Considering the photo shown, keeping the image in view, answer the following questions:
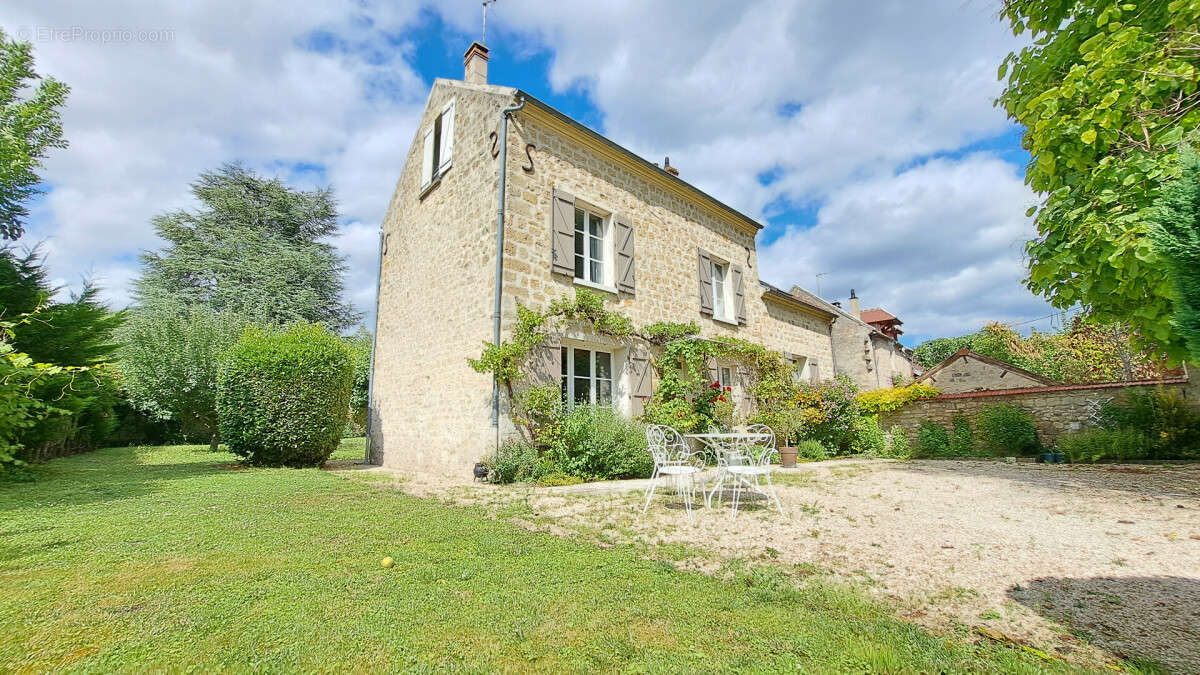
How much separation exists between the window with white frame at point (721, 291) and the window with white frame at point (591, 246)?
3396 mm

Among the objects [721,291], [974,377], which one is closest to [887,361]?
[974,377]

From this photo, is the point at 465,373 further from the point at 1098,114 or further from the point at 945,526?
the point at 1098,114

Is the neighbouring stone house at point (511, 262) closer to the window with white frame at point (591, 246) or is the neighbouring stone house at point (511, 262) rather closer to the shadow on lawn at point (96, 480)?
the window with white frame at point (591, 246)

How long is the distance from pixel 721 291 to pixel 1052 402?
636 cm

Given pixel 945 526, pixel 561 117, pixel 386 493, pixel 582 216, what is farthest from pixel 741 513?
Result: pixel 561 117

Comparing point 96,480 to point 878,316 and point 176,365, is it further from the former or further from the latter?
point 878,316

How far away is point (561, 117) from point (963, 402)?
31.6ft

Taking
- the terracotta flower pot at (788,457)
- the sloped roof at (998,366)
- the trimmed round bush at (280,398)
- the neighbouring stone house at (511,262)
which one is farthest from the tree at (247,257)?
the sloped roof at (998,366)

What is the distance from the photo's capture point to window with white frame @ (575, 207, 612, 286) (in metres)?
8.27

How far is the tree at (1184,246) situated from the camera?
1.58m

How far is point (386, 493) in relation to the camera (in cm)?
527

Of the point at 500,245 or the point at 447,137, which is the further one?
the point at 447,137

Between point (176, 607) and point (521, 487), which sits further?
point (521, 487)

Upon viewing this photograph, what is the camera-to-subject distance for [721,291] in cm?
1110
